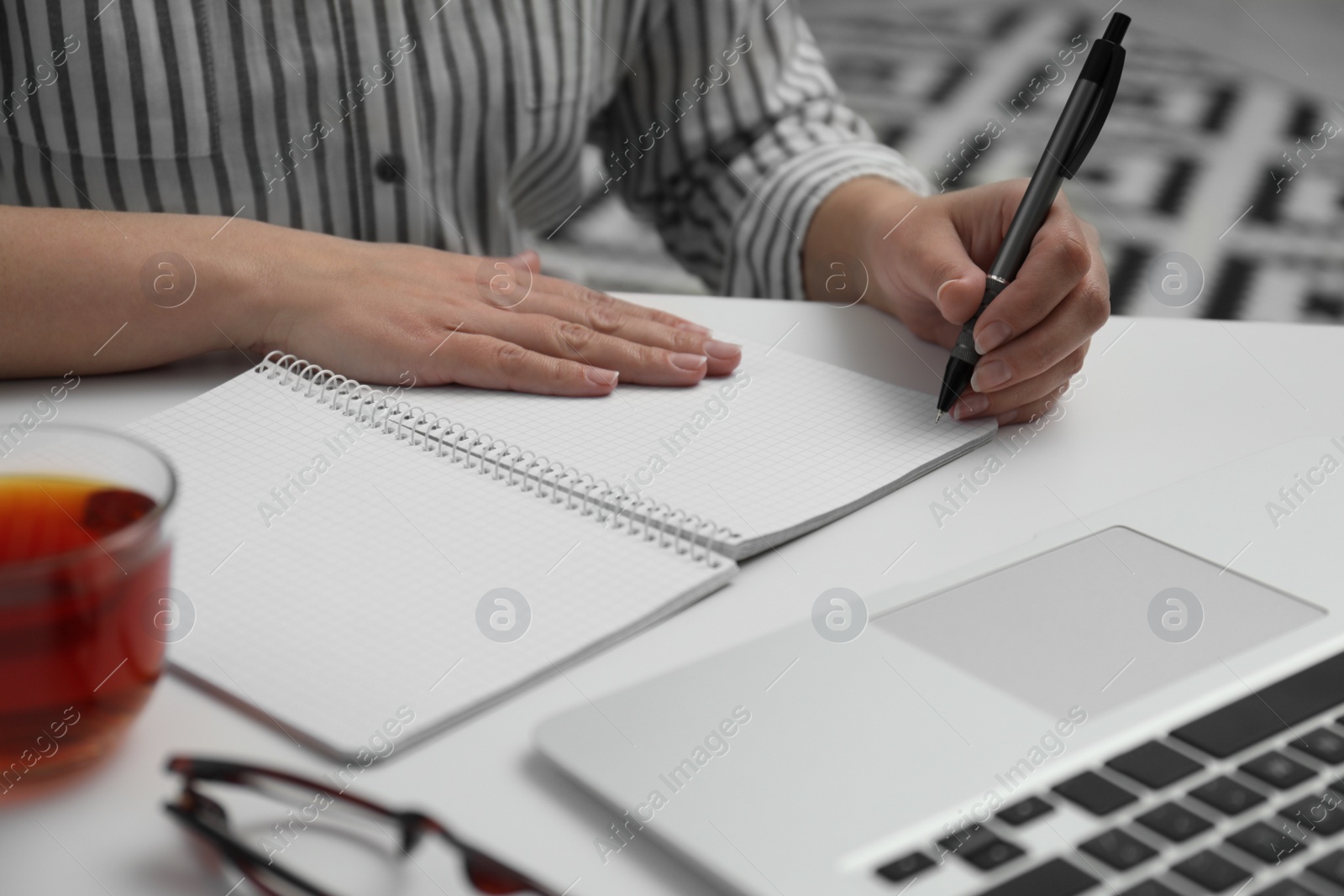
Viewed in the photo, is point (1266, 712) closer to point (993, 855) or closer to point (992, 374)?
point (993, 855)

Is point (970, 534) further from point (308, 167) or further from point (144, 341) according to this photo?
point (308, 167)

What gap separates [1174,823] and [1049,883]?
0.05 meters

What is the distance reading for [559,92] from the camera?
101 cm

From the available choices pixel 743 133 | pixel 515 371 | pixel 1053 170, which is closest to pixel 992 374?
pixel 1053 170

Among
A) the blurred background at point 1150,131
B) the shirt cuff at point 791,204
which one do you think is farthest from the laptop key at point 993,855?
the blurred background at point 1150,131

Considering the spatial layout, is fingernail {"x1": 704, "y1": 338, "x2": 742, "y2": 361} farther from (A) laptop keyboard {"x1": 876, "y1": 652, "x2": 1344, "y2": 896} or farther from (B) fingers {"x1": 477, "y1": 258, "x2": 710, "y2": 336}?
(A) laptop keyboard {"x1": 876, "y1": 652, "x2": 1344, "y2": 896}

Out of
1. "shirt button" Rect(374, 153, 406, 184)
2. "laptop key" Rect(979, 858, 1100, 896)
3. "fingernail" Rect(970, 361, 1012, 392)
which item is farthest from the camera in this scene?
"shirt button" Rect(374, 153, 406, 184)

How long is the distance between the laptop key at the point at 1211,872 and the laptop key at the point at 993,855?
0.04 m

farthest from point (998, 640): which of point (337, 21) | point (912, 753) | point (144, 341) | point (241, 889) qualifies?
point (337, 21)

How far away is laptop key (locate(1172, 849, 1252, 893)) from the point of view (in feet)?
1.07

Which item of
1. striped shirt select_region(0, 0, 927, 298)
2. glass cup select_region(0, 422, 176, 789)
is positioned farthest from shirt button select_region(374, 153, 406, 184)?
glass cup select_region(0, 422, 176, 789)

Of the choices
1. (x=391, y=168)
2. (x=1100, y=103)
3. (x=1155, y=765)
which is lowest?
(x=391, y=168)

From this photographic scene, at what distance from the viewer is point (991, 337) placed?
643 millimetres

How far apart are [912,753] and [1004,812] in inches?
1.6
